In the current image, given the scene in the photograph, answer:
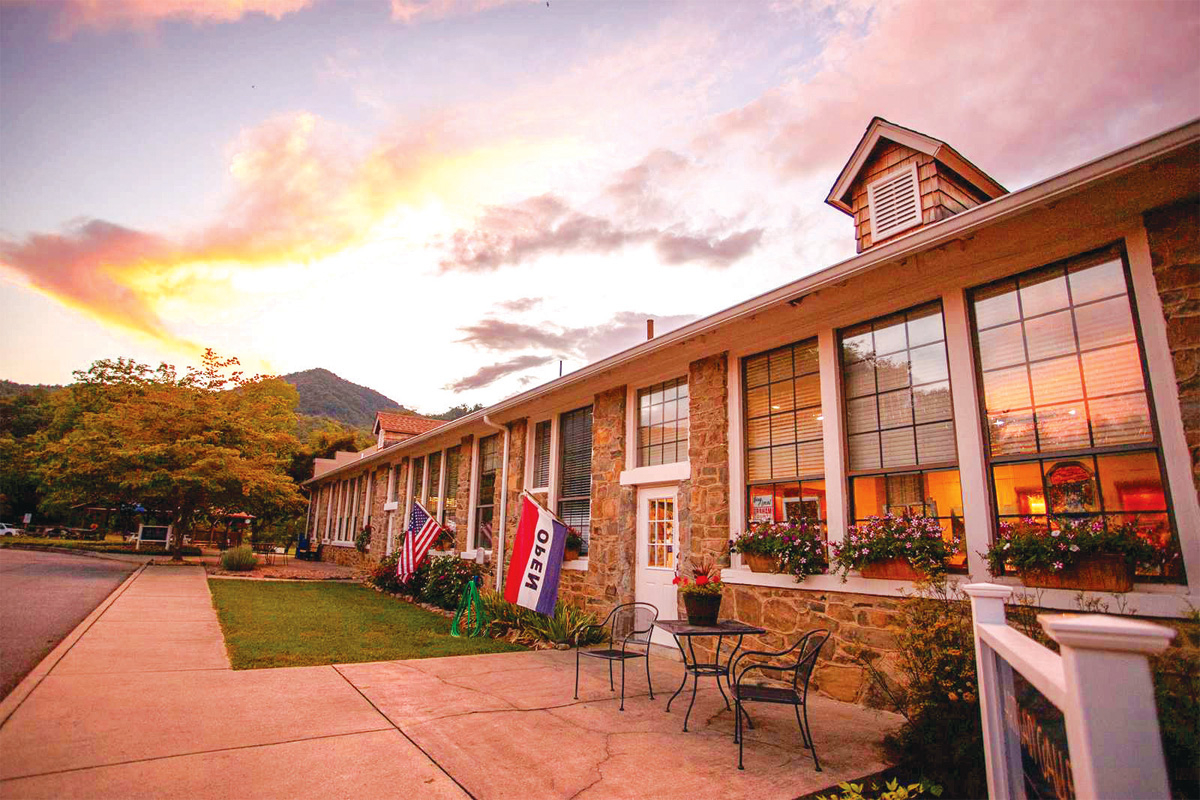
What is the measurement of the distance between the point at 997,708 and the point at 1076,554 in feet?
5.99

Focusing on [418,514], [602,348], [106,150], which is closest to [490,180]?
[106,150]

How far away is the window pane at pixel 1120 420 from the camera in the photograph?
386 centimetres

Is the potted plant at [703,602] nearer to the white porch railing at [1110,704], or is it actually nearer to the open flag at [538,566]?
the open flag at [538,566]

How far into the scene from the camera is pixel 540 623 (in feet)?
26.4

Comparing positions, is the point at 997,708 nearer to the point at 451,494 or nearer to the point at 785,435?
the point at 785,435

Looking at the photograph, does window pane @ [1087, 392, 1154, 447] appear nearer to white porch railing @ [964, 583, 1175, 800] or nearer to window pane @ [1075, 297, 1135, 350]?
window pane @ [1075, 297, 1135, 350]

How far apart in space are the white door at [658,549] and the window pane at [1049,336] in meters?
3.99

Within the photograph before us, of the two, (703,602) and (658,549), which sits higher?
(658,549)

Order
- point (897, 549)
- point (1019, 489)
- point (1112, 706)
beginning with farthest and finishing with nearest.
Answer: point (897, 549) < point (1019, 489) < point (1112, 706)

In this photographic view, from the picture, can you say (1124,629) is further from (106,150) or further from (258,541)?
(258,541)

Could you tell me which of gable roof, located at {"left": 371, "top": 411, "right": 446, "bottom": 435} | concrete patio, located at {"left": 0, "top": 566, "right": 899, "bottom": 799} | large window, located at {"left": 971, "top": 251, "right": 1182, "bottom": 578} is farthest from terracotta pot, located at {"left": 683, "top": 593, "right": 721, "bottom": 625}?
gable roof, located at {"left": 371, "top": 411, "right": 446, "bottom": 435}

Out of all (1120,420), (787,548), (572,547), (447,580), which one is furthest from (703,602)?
(447,580)

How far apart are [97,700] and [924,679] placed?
5.84 meters

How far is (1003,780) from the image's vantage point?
2352 mm
